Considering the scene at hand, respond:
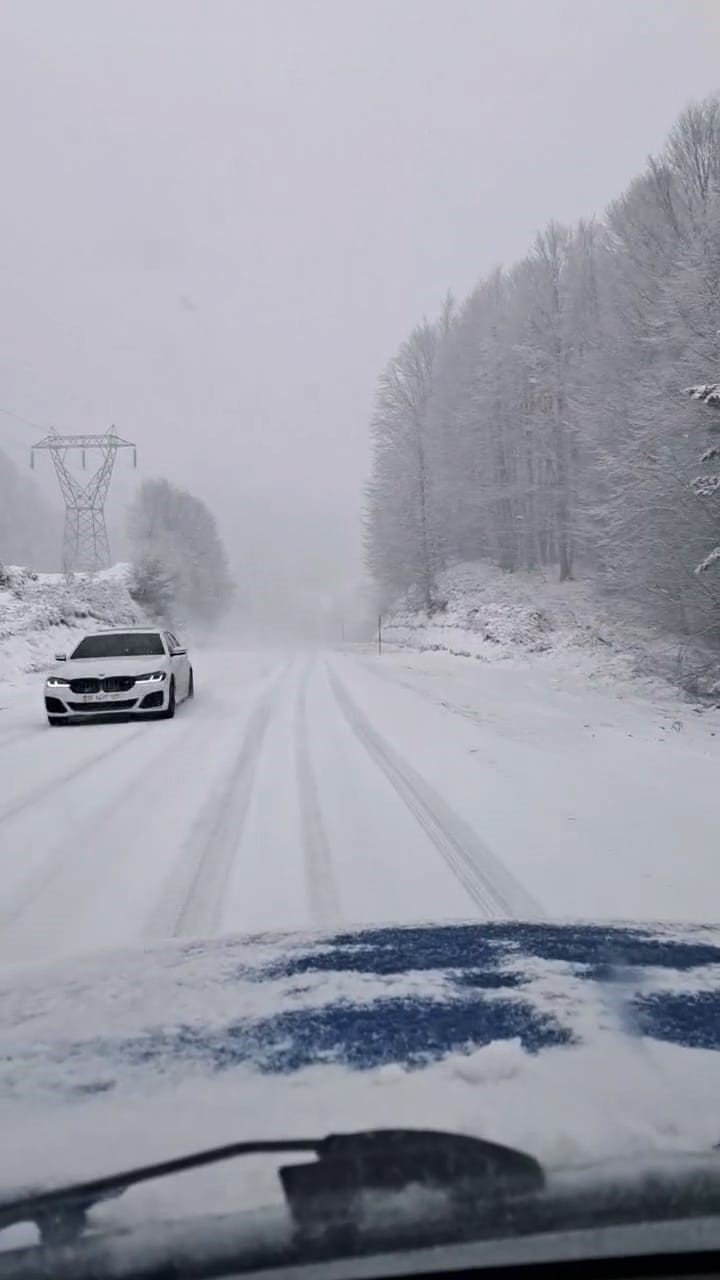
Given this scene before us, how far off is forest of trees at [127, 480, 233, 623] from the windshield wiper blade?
167 feet

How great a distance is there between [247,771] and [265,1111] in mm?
6620

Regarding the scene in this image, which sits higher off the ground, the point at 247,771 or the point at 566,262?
the point at 566,262

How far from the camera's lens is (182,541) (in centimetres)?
6241

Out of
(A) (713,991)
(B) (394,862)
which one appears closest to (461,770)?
(B) (394,862)

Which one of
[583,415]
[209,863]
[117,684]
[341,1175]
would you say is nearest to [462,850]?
[209,863]

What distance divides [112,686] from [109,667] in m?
0.36

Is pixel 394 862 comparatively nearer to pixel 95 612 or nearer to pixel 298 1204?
pixel 298 1204

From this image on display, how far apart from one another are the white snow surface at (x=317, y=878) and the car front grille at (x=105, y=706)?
285mm

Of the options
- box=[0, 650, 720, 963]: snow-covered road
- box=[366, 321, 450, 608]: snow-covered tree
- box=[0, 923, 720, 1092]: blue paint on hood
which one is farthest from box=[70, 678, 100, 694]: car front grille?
box=[366, 321, 450, 608]: snow-covered tree

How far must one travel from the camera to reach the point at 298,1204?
1500 mm

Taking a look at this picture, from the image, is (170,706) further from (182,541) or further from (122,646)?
(182,541)

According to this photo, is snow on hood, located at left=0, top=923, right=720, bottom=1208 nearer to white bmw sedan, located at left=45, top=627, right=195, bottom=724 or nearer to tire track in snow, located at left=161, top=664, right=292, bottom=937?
tire track in snow, located at left=161, top=664, right=292, bottom=937

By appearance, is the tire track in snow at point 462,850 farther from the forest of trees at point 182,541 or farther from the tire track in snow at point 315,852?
the forest of trees at point 182,541

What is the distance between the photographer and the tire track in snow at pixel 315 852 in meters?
4.69
